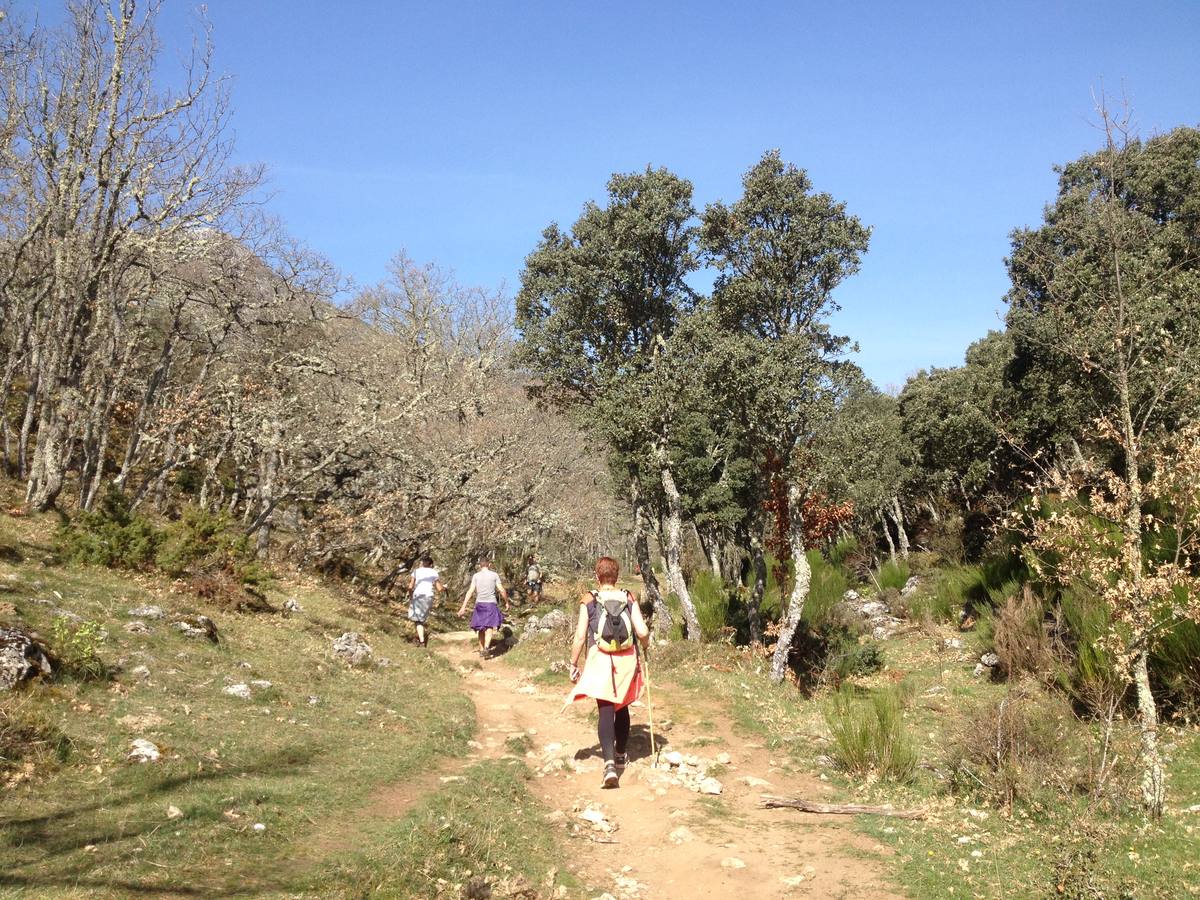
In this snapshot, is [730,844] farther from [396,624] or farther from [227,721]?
[396,624]

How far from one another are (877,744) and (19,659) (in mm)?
7407

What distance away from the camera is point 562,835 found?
5398mm

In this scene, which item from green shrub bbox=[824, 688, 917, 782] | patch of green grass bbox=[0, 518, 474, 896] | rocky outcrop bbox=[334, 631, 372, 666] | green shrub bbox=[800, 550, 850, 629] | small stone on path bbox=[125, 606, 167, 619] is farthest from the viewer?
green shrub bbox=[800, 550, 850, 629]

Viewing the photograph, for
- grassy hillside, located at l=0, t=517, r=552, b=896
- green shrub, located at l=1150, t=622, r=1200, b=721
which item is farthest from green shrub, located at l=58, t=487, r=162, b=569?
green shrub, located at l=1150, t=622, r=1200, b=721

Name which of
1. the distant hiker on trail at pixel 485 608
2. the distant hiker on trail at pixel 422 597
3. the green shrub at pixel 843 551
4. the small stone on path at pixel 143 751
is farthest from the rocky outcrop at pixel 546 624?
the green shrub at pixel 843 551

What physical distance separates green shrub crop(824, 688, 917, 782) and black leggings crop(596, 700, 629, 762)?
2158 mm

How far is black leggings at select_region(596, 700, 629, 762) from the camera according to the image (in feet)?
21.3

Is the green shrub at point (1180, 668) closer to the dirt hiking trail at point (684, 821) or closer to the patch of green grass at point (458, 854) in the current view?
the dirt hiking trail at point (684, 821)

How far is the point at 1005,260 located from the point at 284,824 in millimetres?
23215

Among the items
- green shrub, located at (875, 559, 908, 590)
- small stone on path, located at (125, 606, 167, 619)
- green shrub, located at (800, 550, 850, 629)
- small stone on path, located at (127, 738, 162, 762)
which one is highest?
green shrub, located at (875, 559, 908, 590)

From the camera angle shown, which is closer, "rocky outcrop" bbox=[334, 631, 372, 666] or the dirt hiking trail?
the dirt hiking trail

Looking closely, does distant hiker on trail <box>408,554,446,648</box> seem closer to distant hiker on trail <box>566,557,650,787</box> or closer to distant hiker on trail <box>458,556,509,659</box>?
distant hiker on trail <box>458,556,509,659</box>

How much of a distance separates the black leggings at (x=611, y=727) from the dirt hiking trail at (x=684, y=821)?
0.30 meters

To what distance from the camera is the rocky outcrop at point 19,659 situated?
17.9 feet
